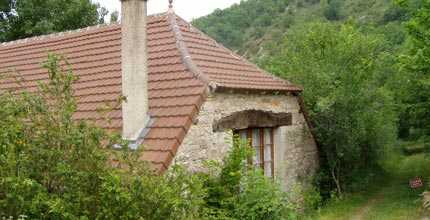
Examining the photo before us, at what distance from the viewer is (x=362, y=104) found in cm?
1216

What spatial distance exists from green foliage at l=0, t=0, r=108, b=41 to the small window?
13.0m

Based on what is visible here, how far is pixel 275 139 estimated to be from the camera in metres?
11.3

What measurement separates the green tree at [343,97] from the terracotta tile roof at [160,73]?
3.71 feet

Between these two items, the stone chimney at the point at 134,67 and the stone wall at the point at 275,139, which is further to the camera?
the stone wall at the point at 275,139

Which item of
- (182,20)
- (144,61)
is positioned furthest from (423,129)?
(144,61)

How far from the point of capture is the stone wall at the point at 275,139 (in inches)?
343

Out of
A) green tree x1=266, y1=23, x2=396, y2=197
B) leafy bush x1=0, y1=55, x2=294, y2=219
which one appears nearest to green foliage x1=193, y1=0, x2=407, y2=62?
green tree x1=266, y1=23, x2=396, y2=197

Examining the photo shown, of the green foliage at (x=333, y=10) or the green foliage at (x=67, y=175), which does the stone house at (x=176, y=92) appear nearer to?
the green foliage at (x=67, y=175)

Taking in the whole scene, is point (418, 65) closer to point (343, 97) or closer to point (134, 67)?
point (343, 97)

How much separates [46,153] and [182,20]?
630 centimetres

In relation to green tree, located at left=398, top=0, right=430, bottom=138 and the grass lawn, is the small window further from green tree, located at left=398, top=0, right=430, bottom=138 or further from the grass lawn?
green tree, located at left=398, top=0, right=430, bottom=138

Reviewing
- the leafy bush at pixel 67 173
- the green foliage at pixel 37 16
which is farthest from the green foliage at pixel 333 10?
the leafy bush at pixel 67 173

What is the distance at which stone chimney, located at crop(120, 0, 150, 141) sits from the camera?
835cm

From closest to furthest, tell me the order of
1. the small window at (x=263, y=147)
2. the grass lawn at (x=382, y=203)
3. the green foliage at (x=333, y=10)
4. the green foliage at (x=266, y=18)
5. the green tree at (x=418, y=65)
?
the small window at (x=263, y=147)
the grass lawn at (x=382, y=203)
the green tree at (x=418, y=65)
the green foliage at (x=266, y=18)
the green foliage at (x=333, y=10)
